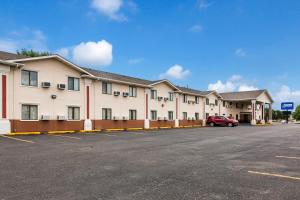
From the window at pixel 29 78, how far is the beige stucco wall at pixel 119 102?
6082 mm

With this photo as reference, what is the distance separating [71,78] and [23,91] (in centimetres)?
466

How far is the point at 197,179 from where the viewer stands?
7.27 m

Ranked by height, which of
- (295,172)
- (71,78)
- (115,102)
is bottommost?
(295,172)

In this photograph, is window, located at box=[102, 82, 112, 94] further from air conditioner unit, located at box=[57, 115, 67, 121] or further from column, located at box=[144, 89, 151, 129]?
column, located at box=[144, 89, 151, 129]

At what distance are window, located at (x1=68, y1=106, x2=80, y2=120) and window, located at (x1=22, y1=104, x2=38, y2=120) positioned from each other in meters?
3.13

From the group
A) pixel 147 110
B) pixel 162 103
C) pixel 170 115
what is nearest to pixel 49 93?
pixel 147 110

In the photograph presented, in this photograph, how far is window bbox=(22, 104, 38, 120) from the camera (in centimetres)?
2048

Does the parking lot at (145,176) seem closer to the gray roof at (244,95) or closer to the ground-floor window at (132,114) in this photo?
the ground-floor window at (132,114)

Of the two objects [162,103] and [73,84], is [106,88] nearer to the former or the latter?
[73,84]

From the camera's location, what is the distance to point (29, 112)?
68.3ft

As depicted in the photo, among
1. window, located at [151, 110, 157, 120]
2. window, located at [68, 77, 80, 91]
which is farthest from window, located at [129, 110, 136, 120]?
window, located at [68, 77, 80, 91]

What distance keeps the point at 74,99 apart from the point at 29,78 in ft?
14.2

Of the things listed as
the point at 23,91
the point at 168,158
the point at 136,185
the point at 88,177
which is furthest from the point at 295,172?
the point at 23,91

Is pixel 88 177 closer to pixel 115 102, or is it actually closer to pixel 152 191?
pixel 152 191
